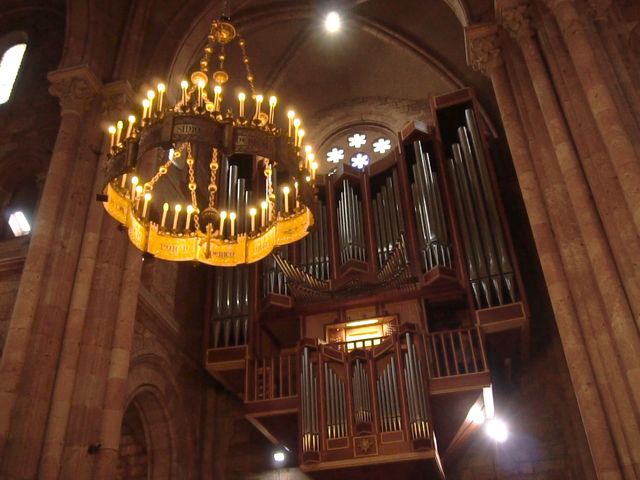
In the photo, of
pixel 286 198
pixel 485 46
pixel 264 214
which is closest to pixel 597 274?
pixel 286 198

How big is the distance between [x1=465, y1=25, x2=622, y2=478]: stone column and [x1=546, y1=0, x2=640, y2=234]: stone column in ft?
3.95

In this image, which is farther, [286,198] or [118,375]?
[118,375]

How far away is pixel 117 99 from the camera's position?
439 inches

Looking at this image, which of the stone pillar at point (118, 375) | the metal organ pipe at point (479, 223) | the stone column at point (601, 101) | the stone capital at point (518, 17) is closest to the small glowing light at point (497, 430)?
the metal organ pipe at point (479, 223)

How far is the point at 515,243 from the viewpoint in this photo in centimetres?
1300

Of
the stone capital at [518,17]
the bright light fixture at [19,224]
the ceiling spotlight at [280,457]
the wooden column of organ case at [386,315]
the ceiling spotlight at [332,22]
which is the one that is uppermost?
the ceiling spotlight at [332,22]

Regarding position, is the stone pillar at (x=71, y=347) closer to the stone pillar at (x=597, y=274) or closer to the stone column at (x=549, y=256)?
the stone column at (x=549, y=256)

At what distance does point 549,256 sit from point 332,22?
8.26 metres

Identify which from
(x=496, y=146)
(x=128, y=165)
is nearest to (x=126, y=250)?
(x=128, y=165)

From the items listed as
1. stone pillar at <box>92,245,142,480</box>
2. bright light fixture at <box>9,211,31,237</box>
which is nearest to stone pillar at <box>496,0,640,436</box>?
stone pillar at <box>92,245,142,480</box>

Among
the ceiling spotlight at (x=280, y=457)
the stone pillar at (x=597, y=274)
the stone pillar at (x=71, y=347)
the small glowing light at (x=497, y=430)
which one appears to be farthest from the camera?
the ceiling spotlight at (x=280, y=457)

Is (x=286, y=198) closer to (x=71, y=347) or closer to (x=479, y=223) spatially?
(x=71, y=347)

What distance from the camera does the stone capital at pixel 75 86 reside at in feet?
36.1

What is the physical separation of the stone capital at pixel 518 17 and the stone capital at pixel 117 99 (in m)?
6.18
